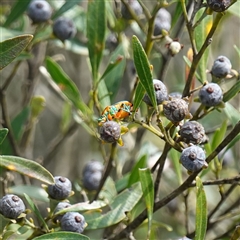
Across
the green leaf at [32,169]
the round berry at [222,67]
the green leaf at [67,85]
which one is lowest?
the green leaf at [67,85]

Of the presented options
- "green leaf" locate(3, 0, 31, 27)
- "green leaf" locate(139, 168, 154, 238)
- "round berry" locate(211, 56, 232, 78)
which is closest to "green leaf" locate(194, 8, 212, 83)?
"round berry" locate(211, 56, 232, 78)

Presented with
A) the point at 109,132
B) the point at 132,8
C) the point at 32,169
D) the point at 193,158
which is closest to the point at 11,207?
the point at 32,169

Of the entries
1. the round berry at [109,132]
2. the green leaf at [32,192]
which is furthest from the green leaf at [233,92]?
the green leaf at [32,192]

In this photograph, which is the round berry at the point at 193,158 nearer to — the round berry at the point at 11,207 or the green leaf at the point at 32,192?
the round berry at the point at 11,207

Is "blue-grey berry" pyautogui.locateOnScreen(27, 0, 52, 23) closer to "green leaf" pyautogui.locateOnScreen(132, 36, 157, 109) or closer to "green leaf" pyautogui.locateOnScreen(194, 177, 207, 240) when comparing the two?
"green leaf" pyautogui.locateOnScreen(132, 36, 157, 109)

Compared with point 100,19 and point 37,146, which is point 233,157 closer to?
point 100,19

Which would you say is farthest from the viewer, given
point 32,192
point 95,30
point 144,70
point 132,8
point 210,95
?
point 132,8

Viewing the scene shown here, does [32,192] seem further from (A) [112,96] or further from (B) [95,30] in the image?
(B) [95,30]

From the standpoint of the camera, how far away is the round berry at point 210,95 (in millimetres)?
1297

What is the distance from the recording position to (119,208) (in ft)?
4.77

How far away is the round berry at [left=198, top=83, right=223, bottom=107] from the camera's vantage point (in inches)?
51.1

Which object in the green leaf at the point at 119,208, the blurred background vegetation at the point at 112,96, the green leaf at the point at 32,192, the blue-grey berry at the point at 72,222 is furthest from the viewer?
the blurred background vegetation at the point at 112,96

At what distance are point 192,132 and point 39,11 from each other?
91cm

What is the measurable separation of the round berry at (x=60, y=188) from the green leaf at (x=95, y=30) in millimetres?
428
